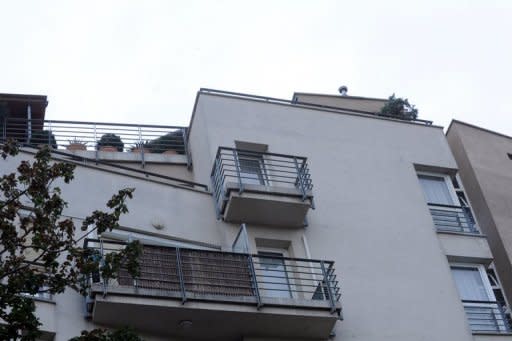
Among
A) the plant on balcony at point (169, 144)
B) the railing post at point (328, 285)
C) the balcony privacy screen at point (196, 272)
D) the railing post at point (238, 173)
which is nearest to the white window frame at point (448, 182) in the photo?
the railing post at point (238, 173)

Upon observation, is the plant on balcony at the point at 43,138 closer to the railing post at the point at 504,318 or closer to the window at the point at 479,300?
the window at the point at 479,300

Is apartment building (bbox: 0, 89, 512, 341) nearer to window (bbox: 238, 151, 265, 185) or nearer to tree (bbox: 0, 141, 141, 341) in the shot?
window (bbox: 238, 151, 265, 185)

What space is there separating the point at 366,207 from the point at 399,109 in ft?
21.0

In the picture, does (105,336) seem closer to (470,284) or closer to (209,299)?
(209,299)

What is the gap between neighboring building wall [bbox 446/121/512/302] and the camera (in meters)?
23.9

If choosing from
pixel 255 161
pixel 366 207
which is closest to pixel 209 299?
pixel 255 161

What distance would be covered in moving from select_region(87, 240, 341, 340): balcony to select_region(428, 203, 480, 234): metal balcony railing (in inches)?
210

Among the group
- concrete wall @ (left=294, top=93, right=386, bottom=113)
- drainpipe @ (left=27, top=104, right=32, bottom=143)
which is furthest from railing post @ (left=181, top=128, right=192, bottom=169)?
drainpipe @ (left=27, top=104, right=32, bottom=143)

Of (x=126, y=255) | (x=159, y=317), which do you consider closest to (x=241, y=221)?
(x=159, y=317)

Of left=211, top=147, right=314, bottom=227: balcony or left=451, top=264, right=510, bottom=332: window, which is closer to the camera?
left=211, top=147, right=314, bottom=227: balcony

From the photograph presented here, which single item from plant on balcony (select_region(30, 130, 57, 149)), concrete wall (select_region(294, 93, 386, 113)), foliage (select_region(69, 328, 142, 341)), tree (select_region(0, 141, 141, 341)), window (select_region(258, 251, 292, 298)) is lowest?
foliage (select_region(69, 328, 142, 341))

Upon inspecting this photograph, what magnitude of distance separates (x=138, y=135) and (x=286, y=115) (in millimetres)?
4723

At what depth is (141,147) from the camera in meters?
25.4

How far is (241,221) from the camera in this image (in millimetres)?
20875
